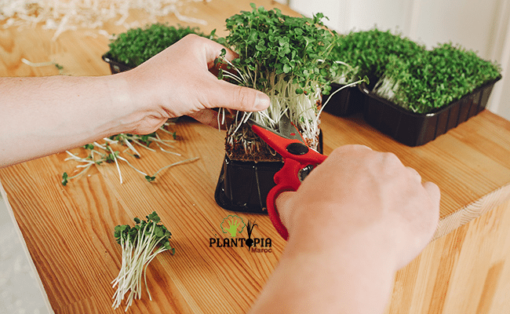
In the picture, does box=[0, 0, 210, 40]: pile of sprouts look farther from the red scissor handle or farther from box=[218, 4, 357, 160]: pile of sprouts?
the red scissor handle

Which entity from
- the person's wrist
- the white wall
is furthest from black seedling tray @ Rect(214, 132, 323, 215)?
the white wall

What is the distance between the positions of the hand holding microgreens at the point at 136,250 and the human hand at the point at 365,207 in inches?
13.8

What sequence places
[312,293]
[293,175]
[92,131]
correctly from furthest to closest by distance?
[92,131]
[293,175]
[312,293]

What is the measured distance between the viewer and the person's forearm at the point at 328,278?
50 centimetres

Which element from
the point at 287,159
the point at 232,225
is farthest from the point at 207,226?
the point at 287,159

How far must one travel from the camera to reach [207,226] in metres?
0.96

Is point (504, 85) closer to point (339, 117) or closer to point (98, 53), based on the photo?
point (339, 117)

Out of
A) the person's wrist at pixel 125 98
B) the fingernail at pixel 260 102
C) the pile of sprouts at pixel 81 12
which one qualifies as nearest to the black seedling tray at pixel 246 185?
the fingernail at pixel 260 102

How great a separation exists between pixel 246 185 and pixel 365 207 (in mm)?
406

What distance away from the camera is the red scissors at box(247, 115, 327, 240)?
2.41ft

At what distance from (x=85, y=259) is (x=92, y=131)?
0.99 ft

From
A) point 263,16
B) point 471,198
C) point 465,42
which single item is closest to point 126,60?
point 263,16

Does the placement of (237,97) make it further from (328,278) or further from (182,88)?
(328,278)

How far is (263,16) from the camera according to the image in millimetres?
904
